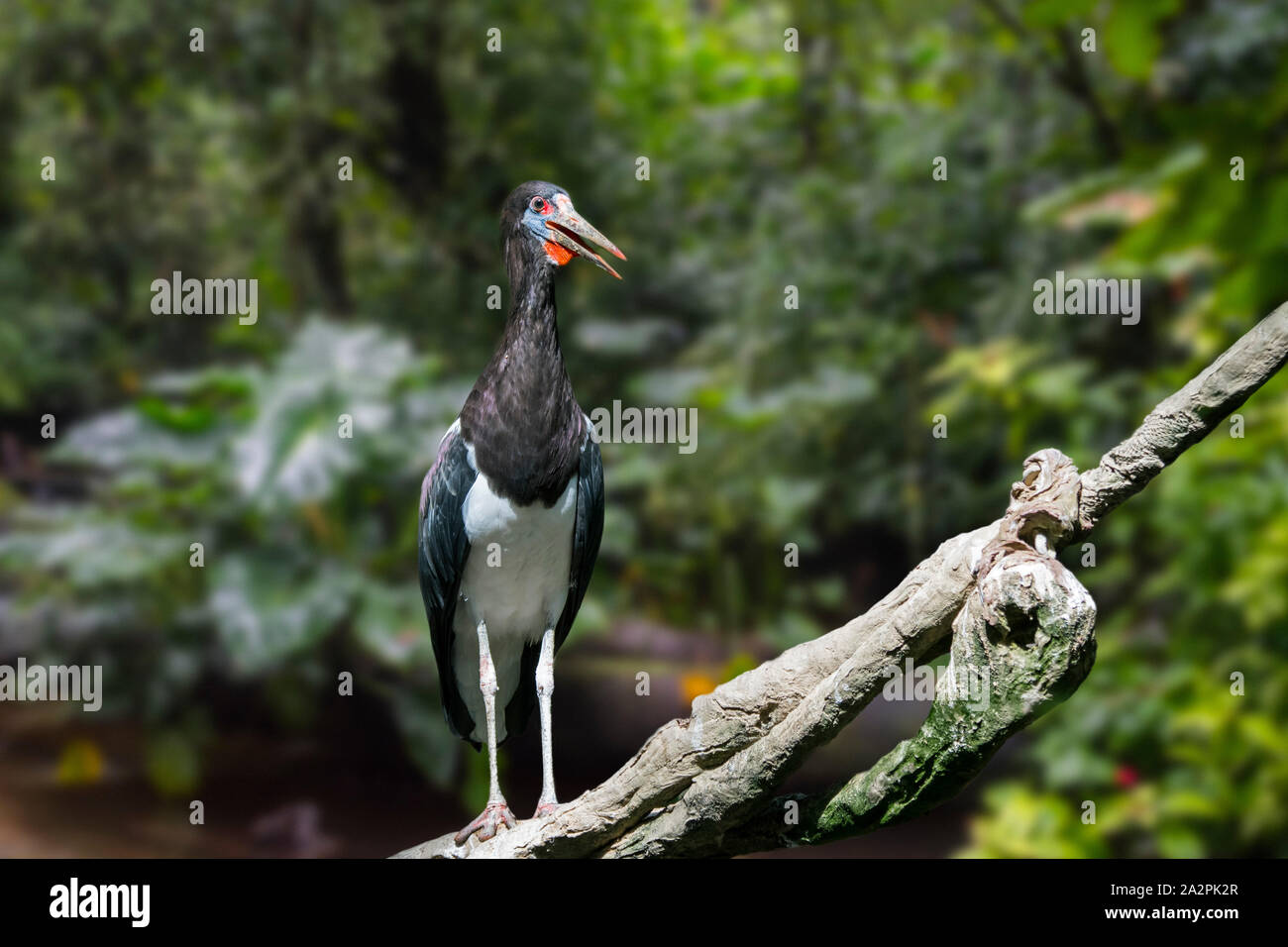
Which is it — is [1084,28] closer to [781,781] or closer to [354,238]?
[354,238]

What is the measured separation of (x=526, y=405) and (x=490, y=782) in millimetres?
720

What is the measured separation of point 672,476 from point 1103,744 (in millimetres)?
1821

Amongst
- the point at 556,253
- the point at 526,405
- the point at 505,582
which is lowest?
the point at 505,582

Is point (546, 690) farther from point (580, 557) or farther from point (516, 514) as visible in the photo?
point (516, 514)

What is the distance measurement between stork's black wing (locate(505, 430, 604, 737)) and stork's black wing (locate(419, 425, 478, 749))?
0.51 feet

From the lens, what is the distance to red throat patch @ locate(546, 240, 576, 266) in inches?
71.9

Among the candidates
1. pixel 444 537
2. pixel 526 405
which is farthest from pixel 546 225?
pixel 444 537

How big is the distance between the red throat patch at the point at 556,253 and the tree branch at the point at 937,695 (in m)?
0.69

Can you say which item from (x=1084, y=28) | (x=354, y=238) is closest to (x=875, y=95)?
(x=1084, y=28)

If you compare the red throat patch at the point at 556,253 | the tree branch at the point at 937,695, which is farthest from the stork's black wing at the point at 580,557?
the tree branch at the point at 937,695

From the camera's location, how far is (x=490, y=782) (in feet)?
6.95

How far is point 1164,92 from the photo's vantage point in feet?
14.6

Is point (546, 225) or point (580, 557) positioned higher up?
point (546, 225)

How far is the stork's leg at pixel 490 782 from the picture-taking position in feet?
6.59
